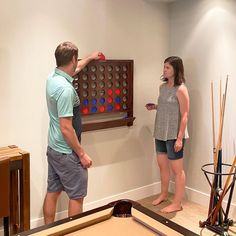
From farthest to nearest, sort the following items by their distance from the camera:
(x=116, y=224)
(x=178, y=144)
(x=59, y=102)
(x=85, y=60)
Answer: (x=178, y=144) < (x=85, y=60) < (x=59, y=102) < (x=116, y=224)

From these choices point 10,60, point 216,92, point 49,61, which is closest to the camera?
point 10,60

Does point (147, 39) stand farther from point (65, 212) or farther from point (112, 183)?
point (65, 212)

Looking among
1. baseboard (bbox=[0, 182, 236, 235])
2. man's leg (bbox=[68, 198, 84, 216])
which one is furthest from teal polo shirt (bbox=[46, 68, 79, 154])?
baseboard (bbox=[0, 182, 236, 235])

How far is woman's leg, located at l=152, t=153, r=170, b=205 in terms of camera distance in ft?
11.2

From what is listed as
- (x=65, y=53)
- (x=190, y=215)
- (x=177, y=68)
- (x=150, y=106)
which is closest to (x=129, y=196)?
(x=190, y=215)

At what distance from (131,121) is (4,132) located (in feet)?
4.41

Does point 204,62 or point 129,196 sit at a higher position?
point 204,62

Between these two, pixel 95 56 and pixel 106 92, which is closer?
pixel 95 56

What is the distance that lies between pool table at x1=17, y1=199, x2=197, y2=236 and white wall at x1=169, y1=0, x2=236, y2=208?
1867 millimetres

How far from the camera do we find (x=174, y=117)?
3.17m

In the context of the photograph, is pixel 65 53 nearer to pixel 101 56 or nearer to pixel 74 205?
pixel 101 56

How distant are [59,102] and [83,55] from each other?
2.90 ft

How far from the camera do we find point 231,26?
121 inches

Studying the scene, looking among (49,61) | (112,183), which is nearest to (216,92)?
(112,183)
